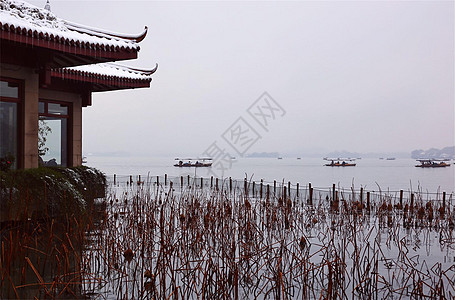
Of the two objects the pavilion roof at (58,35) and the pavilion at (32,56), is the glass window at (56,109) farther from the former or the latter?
the pavilion roof at (58,35)

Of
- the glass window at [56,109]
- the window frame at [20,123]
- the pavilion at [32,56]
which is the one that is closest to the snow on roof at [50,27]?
the pavilion at [32,56]

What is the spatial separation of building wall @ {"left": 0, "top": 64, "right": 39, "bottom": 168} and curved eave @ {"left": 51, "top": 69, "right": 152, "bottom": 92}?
3.99 ft

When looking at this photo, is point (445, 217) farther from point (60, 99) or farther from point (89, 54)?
point (60, 99)

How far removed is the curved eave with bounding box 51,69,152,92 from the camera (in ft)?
30.9

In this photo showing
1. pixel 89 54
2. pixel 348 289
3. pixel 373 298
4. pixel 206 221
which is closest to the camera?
pixel 373 298

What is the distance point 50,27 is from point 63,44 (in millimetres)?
412

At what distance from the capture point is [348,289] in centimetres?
452

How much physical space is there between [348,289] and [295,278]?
581 mm

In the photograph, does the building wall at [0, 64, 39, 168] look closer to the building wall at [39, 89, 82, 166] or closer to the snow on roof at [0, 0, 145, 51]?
the snow on roof at [0, 0, 145, 51]

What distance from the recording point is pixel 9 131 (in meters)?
7.75

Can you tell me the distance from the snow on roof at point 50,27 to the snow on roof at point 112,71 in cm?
169

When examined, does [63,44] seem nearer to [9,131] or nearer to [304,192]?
[9,131]

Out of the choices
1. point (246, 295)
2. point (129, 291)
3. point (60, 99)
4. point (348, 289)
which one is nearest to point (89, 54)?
point (60, 99)

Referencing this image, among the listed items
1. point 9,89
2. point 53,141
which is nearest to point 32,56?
point 9,89
